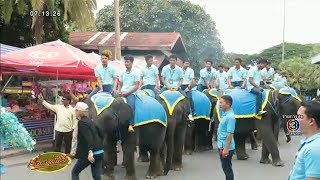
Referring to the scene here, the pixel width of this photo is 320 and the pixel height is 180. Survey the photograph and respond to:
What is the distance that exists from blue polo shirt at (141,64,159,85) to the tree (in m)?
19.1

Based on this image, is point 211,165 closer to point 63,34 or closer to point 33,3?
point 33,3

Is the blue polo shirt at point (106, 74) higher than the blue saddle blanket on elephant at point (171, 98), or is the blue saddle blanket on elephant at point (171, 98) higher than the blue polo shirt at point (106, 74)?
the blue polo shirt at point (106, 74)

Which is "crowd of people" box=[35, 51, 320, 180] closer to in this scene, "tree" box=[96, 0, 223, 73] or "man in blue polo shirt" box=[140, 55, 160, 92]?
"man in blue polo shirt" box=[140, 55, 160, 92]

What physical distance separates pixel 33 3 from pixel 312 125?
14.2 metres

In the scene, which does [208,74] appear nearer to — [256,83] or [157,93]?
[256,83]

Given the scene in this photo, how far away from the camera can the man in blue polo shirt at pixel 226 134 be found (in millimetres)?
7281

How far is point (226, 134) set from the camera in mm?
7391

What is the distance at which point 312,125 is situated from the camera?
3.93m

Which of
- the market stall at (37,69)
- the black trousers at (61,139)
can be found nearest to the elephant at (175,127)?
the black trousers at (61,139)

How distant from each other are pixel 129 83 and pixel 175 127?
4.96 ft

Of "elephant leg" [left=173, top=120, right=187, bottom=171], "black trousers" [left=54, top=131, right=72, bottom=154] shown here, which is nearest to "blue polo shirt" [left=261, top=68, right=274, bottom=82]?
"elephant leg" [left=173, top=120, right=187, bottom=171]

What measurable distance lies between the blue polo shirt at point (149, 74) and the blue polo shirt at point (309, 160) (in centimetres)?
707

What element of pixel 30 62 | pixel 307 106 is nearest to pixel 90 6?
pixel 30 62

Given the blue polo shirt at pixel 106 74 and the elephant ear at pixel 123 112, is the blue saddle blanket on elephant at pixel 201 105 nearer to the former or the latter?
the blue polo shirt at pixel 106 74
